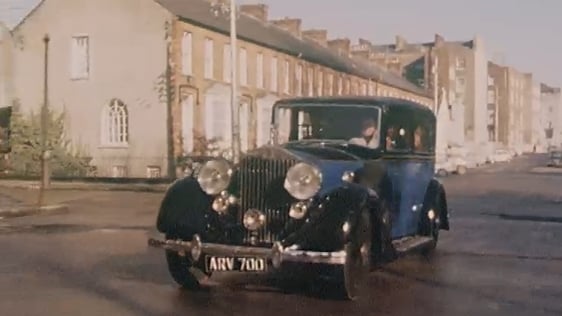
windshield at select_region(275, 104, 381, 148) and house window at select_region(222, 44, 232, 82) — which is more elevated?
house window at select_region(222, 44, 232, 82)

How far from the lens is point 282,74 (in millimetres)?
51562

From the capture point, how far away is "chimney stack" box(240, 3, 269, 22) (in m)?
58.0

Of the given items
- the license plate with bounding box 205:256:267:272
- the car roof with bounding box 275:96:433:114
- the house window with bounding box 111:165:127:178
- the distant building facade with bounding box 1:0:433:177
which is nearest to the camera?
the license plate with bounding box 205:256:267:272

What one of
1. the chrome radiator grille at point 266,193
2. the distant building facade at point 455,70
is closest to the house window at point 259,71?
the chrome radiator grille at point 266,193

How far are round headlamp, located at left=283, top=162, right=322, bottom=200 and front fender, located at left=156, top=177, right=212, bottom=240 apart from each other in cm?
104

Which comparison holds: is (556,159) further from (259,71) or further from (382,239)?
(382,239)

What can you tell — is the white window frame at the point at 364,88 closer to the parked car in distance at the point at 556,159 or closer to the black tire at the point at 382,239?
the parked car in distance at the point at 556,159

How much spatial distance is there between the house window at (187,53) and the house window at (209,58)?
1430 mm

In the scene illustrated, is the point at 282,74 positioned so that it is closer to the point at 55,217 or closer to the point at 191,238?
the point at 55,217

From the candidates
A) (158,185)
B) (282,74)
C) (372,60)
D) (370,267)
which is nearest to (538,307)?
(370,267)

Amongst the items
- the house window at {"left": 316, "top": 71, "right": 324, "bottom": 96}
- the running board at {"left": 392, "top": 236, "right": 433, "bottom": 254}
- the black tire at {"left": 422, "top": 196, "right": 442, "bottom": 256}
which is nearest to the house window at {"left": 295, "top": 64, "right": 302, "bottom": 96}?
the house window at {"left": 316, "top": 71, "right": 324, "bottom": 96}

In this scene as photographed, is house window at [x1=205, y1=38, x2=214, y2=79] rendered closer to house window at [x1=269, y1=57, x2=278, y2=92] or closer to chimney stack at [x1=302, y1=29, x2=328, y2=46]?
house window at [x1=269, y1=57, x2=278, y2=92]

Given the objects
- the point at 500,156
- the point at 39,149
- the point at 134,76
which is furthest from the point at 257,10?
the point at 500,156

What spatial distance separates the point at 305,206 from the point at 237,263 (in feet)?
2.95
